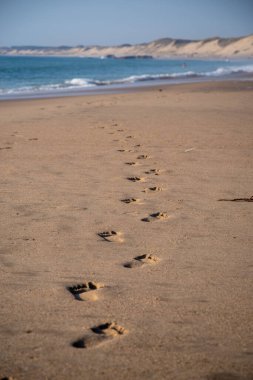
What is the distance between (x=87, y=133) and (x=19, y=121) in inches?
98.5

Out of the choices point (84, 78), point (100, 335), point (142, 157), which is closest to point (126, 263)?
point (100, 335)

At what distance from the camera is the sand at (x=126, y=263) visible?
1.75m

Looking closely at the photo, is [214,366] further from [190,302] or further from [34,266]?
[34,266]

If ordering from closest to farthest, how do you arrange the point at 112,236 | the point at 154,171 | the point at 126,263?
the point at 126,263
the point at 112,236
the point at 154,171

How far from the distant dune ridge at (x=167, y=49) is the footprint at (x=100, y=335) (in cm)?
11275

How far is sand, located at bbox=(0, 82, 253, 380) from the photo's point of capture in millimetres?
1754

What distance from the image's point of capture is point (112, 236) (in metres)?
3.06

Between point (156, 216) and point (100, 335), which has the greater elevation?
point (156, 216)

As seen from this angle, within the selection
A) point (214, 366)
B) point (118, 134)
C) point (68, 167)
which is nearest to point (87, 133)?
point (118, 134)

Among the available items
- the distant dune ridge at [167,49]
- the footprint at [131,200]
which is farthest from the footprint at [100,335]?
the distant dune ridge at [167,49]

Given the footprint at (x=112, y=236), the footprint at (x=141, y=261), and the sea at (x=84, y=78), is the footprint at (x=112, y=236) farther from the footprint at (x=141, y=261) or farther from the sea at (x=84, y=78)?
the sea at (x=84, y=78)

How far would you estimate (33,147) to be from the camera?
6.21 m

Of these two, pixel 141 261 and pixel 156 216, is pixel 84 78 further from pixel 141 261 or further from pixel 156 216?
pixel 141 261

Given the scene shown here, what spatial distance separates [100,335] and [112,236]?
3.99 ft
